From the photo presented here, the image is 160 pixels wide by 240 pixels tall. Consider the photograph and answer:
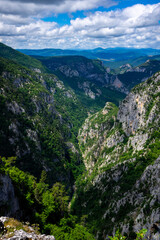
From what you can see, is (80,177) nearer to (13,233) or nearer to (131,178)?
(131,178)

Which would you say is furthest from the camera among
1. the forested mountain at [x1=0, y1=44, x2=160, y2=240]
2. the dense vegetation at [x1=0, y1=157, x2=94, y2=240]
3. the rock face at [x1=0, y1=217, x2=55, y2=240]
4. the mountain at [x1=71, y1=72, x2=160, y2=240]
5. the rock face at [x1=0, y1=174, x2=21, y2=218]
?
the mountain at [x1=71, y1=72, x2=160, y2=240]

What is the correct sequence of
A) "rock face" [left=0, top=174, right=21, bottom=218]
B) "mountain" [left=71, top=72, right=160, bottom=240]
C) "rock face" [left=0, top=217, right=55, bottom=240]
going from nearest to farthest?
"rock face" [left=0, top=217, right=55, bottom=240] < "rock face" [left=0, top=174, right=21, bottom=218] < "mountain" [left=71, top=72, right=160, bottom=240]

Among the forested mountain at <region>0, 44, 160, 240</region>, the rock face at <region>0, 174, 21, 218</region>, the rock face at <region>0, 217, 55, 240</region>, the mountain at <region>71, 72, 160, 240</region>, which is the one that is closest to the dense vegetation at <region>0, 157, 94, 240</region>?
the forested mountain at <region>0, 44, 160, 240</region>

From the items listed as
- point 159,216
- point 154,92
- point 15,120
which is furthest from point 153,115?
point 15,120

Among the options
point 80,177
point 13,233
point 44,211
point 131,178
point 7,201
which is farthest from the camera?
point 80,177

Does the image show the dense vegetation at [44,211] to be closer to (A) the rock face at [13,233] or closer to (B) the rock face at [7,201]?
(B) the rock face at [7,201]

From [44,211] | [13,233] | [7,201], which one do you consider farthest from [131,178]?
[13,233]

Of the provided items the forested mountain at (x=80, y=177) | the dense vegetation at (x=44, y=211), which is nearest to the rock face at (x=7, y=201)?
the forested mountain at (x=80, y=177)

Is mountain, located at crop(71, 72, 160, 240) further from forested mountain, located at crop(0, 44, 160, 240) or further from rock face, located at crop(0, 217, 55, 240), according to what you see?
rock face, located at crop(0, 217, 55, 240)
